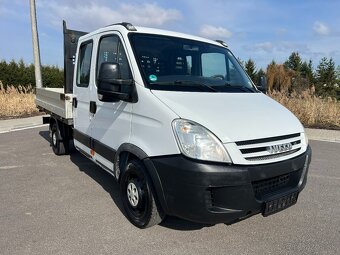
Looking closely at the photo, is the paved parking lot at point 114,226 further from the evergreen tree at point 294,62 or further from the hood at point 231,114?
the evergreen tree at point 294,62

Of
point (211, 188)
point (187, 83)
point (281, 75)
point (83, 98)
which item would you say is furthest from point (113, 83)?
point (281, 75)

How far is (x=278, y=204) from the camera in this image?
11.3 ft

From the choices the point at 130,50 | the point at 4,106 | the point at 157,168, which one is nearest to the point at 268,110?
the point at 157,168

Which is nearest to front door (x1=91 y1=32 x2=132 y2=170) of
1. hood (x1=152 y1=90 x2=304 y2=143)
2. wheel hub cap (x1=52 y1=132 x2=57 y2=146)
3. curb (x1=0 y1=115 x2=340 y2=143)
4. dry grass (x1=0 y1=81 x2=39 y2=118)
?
hood (x1=152 y1=90 x2=304 y2=143)

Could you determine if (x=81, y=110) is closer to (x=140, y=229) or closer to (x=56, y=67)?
(x=140, y=229)

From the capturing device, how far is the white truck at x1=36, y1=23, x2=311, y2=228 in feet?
10.4

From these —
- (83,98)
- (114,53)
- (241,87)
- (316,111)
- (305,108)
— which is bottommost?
(316,111)

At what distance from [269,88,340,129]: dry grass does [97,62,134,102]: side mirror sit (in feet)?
32.8

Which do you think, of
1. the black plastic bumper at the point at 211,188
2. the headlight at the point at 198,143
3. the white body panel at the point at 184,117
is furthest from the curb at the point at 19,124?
the headlight at the point at 198,143

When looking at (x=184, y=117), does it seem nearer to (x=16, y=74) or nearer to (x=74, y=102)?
(x=74, y=102)

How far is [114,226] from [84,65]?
2.57 meters

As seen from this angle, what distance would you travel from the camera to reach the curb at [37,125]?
1019cm

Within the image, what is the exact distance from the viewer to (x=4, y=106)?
14.6 meters

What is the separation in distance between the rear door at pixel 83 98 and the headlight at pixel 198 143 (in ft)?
7.11
